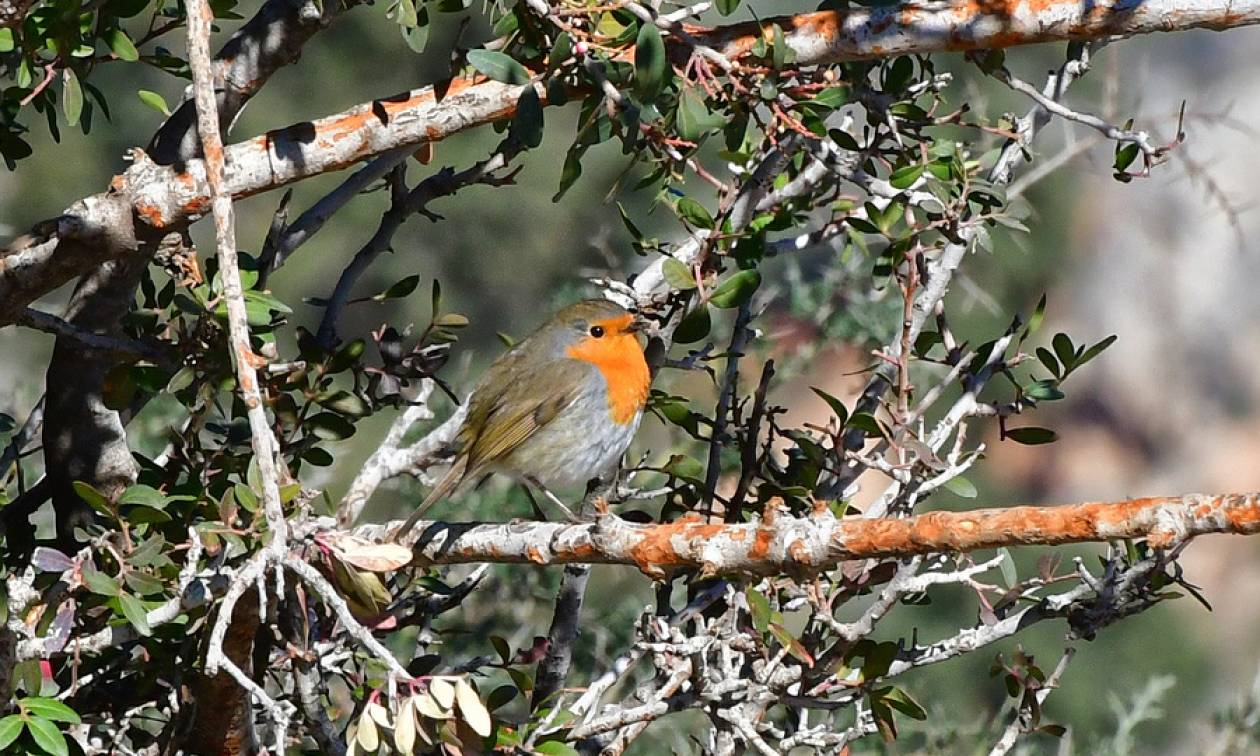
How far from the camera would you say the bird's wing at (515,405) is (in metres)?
3.52

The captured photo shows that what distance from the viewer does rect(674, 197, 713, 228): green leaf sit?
2498mm

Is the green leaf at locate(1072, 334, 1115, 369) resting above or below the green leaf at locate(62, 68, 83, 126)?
below

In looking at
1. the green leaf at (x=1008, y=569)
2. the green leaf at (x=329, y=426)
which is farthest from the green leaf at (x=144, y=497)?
the green leaf at (x=1008, y=569)

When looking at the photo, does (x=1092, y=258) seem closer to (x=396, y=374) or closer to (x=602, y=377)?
(x=602, y=377)

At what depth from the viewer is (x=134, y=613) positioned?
1960 millimetres

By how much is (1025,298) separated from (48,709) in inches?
531

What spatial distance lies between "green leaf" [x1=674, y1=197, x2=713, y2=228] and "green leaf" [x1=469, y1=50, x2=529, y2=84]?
1.52 ft

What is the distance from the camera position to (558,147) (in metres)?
12.1

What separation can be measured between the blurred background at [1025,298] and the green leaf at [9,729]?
3.54 ft

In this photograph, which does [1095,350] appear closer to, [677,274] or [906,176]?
[906,176]

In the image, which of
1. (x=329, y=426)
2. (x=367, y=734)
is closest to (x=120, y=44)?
(x=329, y=426)

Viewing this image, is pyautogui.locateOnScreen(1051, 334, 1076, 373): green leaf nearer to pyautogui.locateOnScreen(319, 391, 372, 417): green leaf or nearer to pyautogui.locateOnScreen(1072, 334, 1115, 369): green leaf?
pyautogui.locateOnScreen(1072, 334, 1115, 369): green leaf

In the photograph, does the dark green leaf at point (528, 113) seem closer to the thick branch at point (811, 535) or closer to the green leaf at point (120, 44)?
the thick branch at point (811, 535)

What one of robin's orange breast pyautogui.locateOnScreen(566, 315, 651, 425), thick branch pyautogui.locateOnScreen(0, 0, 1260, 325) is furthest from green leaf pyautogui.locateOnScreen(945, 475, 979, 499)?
robin's orange breast pyautogui.locateOnScreen(566, 315, 651, 425)
